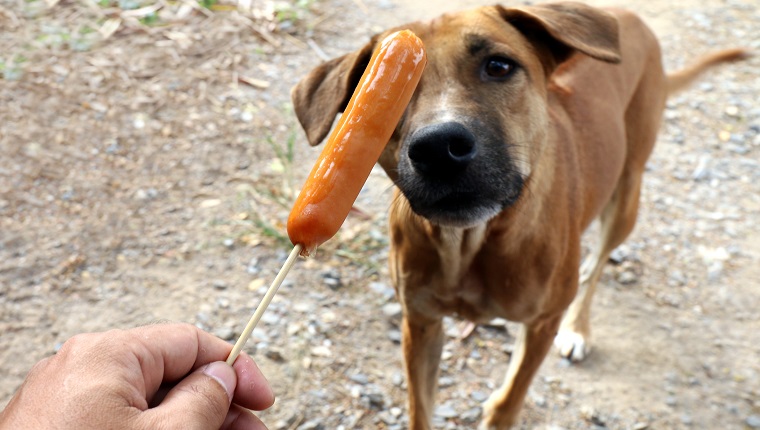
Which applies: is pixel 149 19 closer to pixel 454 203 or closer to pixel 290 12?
pixel 290 12

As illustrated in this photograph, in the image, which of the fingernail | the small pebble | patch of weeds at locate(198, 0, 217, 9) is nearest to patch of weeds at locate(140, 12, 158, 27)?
patch of weeds at locate(198, 0, 217, 9)

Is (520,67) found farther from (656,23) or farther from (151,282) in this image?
(656,23)

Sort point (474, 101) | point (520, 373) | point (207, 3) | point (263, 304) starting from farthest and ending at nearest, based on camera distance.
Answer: point (207, 3) < point (520, 373) < point (474, 101) < point (263, 304)

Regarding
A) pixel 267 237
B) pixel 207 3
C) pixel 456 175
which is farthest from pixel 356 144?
pixel 207 3

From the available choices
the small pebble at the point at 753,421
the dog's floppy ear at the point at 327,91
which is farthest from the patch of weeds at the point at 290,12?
the small pebble at the point at 753,421

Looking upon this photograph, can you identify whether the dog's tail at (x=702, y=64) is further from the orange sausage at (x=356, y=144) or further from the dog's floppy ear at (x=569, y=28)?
the orange sausage at (x=356, y=144)

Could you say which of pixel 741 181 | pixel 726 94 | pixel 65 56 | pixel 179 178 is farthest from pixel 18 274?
pixel 726 94
